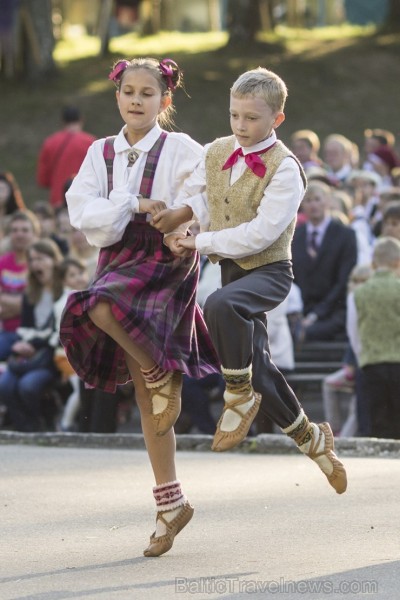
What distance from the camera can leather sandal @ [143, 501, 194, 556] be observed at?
20.8 feet

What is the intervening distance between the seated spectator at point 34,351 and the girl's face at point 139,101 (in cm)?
595

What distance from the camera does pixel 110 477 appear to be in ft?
28.5

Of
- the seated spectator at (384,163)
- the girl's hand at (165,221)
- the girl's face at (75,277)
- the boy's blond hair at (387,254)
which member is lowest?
the seated spectator at (384,163)

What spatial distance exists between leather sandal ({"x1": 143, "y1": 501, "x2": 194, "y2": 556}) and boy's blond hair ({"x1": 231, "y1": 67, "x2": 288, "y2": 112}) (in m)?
1.80

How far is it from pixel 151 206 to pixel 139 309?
438 mm

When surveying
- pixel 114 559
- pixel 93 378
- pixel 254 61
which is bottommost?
pixel 254 61

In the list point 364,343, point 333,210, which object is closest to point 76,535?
point 364,343

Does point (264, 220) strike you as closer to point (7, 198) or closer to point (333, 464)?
point (333, 464)

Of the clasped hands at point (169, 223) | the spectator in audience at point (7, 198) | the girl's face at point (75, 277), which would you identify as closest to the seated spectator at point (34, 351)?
the girl's face at point (75, 277)

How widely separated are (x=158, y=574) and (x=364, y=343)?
5080 mm

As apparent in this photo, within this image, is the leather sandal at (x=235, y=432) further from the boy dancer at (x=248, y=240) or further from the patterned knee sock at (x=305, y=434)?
the patterned knee sock at (x=305, y=434)

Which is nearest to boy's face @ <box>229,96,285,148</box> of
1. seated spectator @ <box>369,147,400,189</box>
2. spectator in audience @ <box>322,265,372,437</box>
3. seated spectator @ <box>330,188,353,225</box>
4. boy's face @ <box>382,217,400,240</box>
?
spectator in audience @ <box>322,265,372,437</box>

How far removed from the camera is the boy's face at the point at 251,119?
6195 mm

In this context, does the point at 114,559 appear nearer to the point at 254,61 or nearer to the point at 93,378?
the point at 93,378
